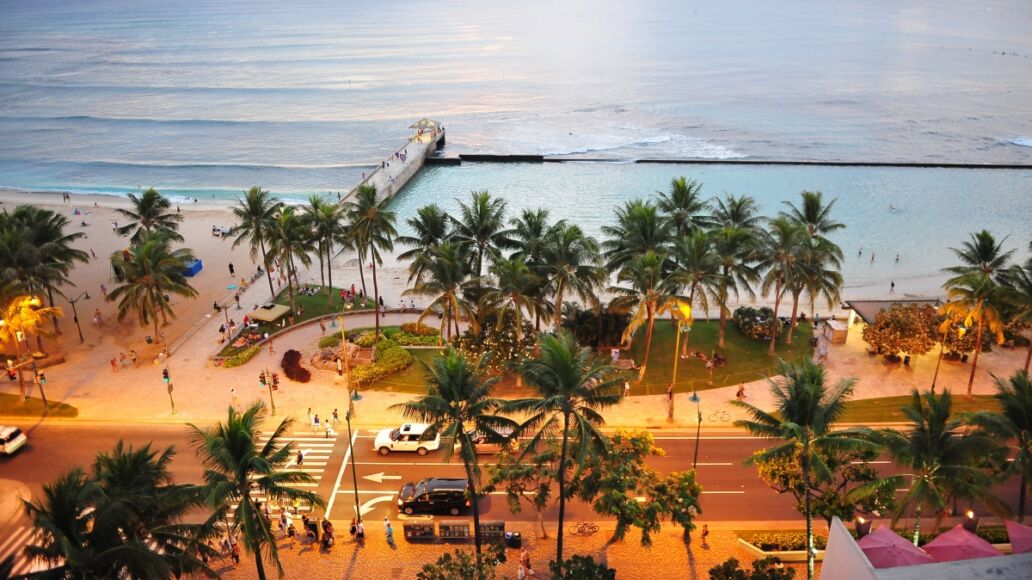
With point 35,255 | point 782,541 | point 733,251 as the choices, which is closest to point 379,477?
point 782,541

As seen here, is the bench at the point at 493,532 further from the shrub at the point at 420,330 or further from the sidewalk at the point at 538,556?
the shrub at the point at 420,330

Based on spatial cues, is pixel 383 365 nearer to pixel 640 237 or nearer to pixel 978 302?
pixel 640 237

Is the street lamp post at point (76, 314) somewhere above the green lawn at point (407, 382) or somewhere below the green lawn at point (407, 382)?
above

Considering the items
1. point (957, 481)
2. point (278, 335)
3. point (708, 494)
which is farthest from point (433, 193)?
point (957, 481)

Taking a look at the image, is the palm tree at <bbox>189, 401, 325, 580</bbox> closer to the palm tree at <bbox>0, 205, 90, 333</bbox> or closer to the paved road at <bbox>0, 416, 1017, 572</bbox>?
the paved road at <bbox>0, 416, 1017, 572</bbox>

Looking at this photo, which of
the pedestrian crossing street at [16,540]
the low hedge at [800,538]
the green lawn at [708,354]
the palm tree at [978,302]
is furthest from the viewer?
the green lawn at [708,354]

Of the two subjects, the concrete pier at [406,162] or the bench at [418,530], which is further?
the concrete pier at [406,162]

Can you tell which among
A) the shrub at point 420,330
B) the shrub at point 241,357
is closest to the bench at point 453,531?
the shrub at point 420,330
